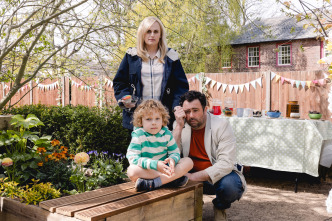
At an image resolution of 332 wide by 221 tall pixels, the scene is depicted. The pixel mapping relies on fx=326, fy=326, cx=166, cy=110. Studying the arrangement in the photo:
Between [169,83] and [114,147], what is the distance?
2.55 meters

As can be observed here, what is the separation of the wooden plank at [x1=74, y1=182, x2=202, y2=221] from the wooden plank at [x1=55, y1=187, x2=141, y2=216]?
0.25 feet

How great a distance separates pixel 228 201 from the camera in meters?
2.72

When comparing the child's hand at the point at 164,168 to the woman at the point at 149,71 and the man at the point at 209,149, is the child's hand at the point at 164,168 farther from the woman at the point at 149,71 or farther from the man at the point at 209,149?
the woman at the point at 149,71

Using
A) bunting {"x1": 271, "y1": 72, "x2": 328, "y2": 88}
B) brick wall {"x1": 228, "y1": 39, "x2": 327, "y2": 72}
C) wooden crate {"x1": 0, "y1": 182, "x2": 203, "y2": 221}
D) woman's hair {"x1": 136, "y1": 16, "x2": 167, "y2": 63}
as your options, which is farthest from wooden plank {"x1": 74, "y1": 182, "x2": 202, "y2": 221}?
brick wall {"x1": 228, "y1": 39, "x2": 327, "y2": 72}

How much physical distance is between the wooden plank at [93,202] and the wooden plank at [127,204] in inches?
3.0

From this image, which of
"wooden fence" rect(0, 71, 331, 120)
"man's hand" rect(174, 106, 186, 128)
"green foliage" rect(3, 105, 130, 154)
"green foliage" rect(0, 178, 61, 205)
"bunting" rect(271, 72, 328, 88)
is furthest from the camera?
"wooden fence" rect(0, 71, 331, 120)

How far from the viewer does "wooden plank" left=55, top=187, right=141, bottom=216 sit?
1.87m

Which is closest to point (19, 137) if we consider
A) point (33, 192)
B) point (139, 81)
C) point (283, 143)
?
point (33, 192)

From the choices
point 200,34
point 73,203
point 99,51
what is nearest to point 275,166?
point 99,51

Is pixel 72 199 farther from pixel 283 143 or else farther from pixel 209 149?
pixel 283 143

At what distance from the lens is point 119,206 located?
190 centimetres

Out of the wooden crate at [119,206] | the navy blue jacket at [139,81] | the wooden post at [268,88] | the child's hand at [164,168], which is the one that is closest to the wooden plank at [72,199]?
the wooden crate at [119,206]

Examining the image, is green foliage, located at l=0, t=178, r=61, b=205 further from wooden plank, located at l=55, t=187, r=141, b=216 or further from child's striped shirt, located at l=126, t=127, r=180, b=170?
child's striped shirt, located at l=126, t=127, r=180, b=170

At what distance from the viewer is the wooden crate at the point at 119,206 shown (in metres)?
1.85
